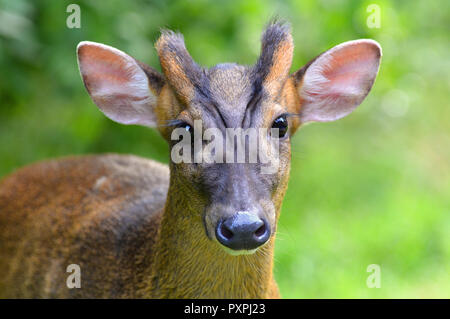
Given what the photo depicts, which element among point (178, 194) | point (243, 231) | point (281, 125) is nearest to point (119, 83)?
point (178, 194)

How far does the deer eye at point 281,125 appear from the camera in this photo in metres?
4.36

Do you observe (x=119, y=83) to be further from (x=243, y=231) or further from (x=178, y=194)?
(x=243, y=231)

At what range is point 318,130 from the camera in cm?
1030

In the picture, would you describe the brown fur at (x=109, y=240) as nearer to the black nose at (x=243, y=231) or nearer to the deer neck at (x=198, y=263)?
the deer neck at (x=198, y=263)

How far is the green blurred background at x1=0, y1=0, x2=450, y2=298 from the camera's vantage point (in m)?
7.09

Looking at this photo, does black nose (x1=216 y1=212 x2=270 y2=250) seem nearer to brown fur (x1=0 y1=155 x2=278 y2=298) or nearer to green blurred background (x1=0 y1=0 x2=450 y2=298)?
brown fur (x1=0 y1=155 x2=278 y2=298)

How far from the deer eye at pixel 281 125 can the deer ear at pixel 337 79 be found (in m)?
0.42

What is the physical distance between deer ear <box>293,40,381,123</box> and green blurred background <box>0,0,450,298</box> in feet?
6.71

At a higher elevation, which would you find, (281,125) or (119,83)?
(119,83)

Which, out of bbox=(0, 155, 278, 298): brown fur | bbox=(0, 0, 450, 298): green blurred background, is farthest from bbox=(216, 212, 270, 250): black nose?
bbox=(0, 0, 450, 298): green blurred background

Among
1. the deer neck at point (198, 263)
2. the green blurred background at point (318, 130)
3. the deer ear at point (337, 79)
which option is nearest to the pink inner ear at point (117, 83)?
the deer neck at point (198, 263)

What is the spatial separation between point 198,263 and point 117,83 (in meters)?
1.18

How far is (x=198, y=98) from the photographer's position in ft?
14.3
